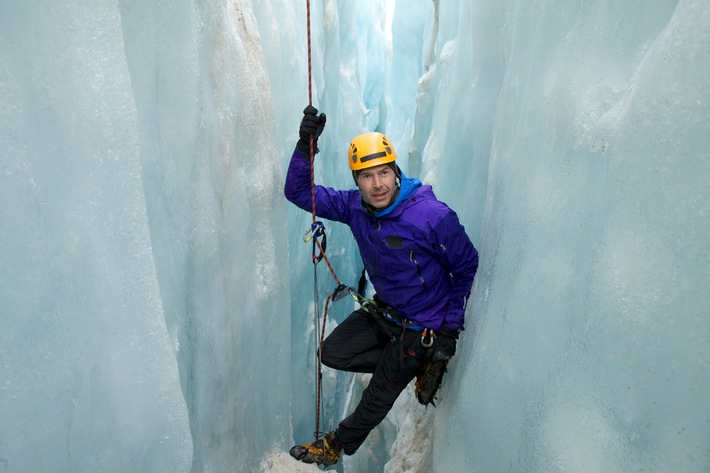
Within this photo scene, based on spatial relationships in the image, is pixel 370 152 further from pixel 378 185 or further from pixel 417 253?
pixel 417 253

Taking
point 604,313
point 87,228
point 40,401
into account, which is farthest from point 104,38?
point 604,313

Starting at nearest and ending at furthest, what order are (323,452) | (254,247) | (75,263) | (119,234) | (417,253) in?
(75,263) → (119,234) → (417,253) → (254,247) → (323,452)

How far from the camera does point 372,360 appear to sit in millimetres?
2984

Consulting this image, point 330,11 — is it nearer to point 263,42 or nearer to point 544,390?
point 263,42

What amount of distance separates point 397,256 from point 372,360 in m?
0.89

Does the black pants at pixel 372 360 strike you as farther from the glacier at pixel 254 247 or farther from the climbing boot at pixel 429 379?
the glacier at pixel 254 247

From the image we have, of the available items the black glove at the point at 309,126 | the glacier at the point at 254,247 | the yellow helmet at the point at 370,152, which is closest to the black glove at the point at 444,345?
the glacier at the point at 254,247

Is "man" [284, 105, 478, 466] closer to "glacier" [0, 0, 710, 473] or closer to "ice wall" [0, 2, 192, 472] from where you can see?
"glacier" [0, 0, 710, 473]

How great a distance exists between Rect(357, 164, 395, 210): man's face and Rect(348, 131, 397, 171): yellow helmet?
3cm

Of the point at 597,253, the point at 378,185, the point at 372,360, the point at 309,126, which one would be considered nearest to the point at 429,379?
the point at 372,360

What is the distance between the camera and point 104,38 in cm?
139

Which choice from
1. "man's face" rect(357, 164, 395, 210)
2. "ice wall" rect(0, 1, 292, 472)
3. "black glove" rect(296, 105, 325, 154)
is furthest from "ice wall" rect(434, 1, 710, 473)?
"ice wall" rect(0, 1, 292, 472)

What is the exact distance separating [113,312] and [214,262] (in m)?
0.81

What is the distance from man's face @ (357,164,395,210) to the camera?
8.01 feet
